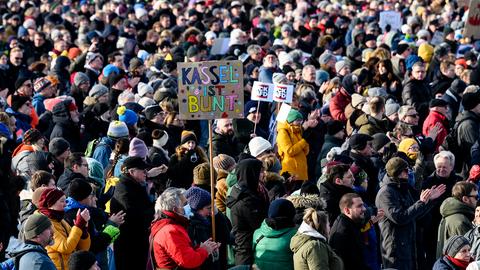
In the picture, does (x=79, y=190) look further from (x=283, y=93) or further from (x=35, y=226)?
(x=283, y=93)

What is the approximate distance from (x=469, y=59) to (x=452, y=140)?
641cm

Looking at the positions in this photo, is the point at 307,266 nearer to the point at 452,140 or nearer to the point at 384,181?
the point at 384,181

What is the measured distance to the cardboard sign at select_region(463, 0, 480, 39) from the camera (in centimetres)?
1970

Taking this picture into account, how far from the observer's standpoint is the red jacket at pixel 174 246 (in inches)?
354

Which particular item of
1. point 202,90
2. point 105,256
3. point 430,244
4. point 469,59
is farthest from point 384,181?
point 469,59

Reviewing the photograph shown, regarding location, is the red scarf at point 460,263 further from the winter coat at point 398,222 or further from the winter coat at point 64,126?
the winter coat at point 64,126

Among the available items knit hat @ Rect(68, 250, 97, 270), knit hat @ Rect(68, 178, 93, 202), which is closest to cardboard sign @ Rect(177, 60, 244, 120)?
knit hat @ Rect(68, 178, 93, 202)

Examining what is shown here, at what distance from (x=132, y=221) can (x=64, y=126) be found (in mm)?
3794

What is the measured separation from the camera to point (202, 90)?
10797 mm

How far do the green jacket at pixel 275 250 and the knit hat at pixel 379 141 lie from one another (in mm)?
3644

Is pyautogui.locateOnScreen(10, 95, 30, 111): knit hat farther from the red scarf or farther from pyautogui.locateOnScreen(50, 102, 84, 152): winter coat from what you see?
the red scarf

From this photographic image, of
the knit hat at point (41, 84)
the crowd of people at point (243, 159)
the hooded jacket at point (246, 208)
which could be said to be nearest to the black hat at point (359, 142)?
the crowd of people at point (243, 159)

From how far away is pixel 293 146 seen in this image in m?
13.6

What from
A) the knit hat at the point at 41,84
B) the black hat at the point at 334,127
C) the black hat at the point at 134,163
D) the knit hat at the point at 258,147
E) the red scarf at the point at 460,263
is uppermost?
the knit hat at the point at 41,84
